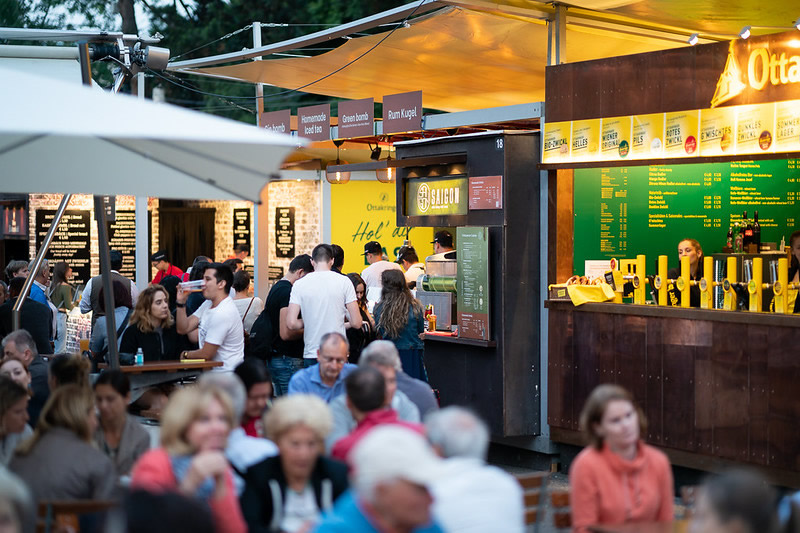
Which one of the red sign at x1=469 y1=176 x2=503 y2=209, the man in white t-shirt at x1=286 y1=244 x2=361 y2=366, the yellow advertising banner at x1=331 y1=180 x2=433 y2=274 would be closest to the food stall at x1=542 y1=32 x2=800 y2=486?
the red sign at x1=469 y1=176 x2=503 y2=209

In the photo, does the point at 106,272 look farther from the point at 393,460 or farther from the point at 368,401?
the point at 393,460

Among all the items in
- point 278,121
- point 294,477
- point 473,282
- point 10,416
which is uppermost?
point 278,121

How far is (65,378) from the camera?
5.65m

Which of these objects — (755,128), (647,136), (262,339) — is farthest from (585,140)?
(262,339)

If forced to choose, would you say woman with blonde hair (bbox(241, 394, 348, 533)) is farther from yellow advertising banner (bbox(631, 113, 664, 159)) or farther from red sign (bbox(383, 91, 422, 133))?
red sign (bbox(383, 91, 422, 133))

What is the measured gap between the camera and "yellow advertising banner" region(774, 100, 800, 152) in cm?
699

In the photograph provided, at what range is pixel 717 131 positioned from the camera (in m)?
7.49

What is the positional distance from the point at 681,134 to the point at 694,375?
5.46ft

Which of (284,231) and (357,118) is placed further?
(284,231)

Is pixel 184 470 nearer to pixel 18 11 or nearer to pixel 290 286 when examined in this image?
pixel 290 286

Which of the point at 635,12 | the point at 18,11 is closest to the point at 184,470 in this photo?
the point at 635,12

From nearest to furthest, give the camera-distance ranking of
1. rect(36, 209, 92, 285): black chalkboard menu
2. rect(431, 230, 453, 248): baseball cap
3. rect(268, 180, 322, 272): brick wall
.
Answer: rect(431, 230, 453, 248): baseball cap → rect(268, 180, 322, 272): brick wall → rect(36, 209, 92, 285): black chalkboard menu

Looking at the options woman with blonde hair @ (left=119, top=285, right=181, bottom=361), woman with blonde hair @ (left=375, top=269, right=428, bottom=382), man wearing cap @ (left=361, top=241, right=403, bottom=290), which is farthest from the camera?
man wearing cap @ (left=361, top=241, right=403, bottom=290)

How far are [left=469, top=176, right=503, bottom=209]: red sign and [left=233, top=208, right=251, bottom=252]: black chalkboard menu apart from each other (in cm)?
1202
